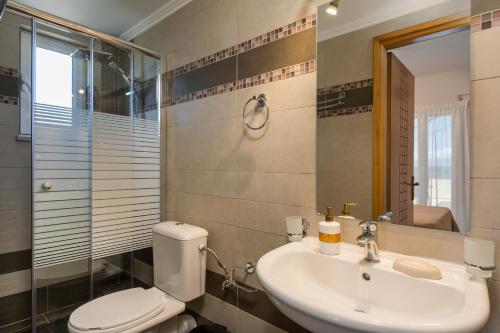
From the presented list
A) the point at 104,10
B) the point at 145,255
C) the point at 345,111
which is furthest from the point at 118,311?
the point at 104,10

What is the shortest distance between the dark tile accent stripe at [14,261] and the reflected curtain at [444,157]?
8.32 feet

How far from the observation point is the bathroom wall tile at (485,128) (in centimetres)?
89

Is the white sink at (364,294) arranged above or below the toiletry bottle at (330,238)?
below

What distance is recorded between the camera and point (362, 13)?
1.21 metres

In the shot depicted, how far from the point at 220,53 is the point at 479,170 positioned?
1.46 meters

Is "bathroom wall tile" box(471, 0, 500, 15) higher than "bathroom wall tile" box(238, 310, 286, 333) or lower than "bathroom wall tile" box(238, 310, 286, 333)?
higher

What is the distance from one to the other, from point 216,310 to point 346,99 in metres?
1.48

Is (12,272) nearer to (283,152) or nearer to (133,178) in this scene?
(133,178)

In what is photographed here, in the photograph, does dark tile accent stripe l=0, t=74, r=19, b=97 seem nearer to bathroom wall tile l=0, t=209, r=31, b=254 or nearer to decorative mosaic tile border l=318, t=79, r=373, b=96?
bathroom wall tile l=0, t=209, r=31, b=254

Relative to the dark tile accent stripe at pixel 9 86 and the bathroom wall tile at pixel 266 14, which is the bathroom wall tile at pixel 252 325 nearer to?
the bathroom wall tile at pixel 266 14

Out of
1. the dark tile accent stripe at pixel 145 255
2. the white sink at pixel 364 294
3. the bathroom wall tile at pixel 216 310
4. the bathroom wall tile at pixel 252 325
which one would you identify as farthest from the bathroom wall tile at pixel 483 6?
the dark tile accent stripe at pixel 145 255

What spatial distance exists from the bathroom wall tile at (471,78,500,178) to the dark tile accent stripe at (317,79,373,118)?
0.36 m

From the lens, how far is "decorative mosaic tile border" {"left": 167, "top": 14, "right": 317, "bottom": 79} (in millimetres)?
1335

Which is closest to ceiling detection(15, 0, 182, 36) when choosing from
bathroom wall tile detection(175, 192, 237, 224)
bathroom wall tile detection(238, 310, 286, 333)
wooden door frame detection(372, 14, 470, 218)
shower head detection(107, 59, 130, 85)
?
shower head detection(107, 59, 130, 85)
